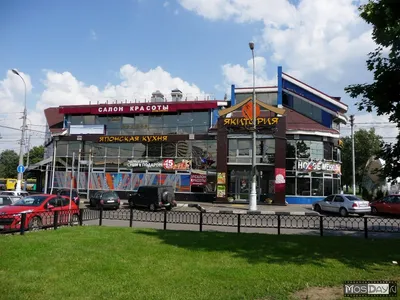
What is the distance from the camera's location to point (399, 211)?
23547 mm

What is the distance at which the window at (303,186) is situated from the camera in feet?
104

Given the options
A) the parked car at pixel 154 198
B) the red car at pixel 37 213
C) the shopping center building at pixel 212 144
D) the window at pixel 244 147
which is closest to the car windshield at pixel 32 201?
the red car at pixel 37 213

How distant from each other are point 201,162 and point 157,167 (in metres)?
4.49

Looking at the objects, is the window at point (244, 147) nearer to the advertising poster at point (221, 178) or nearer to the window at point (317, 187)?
the advertising poster at point (221, 178)

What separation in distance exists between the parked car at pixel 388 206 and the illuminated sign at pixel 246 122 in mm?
10343

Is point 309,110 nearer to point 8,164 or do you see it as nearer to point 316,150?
point 316,150

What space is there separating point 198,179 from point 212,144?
3.55 metres

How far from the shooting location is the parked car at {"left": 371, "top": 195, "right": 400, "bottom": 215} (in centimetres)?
2374

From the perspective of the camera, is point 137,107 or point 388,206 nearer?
point 388,206

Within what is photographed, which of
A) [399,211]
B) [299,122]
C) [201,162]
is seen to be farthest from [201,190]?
[399,211]

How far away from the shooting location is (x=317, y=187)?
3180 centimetres

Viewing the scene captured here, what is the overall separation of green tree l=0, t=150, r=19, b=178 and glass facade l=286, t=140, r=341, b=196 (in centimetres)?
7791

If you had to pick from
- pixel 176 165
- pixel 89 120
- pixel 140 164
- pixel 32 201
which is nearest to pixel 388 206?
pixel 176 165

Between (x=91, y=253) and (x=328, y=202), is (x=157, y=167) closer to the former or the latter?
(x=328, y=202)
